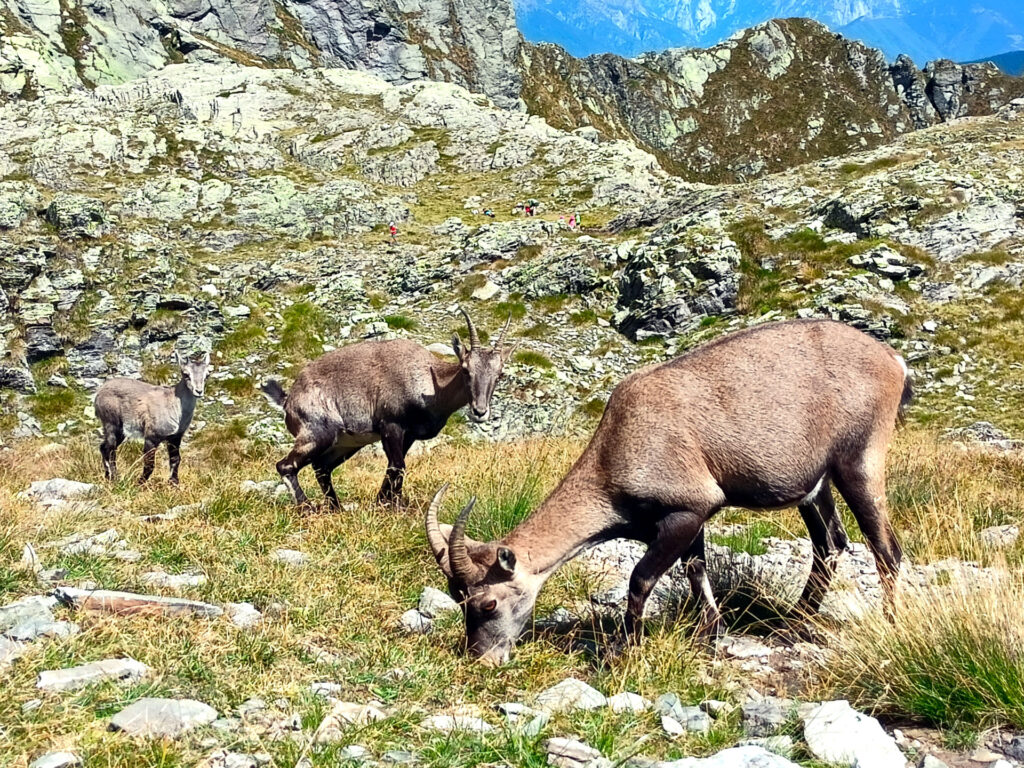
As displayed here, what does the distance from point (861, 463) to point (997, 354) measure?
18.3 metres

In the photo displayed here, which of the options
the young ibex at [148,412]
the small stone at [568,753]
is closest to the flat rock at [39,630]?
the small stone at [568,753]

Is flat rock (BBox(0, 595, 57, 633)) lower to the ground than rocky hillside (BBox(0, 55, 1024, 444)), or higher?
lower

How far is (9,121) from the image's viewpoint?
69938mm

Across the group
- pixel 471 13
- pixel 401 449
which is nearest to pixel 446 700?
pixel 401 449

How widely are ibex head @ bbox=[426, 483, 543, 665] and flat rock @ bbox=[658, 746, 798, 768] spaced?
2296mm

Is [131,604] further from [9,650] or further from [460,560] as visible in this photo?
[460,560]

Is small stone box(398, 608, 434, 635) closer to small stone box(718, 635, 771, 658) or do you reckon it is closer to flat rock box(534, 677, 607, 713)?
flat rock box(534, 677, 607, 713)

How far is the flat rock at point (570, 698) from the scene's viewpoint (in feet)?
17.3

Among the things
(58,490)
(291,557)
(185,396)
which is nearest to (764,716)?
(291,557)

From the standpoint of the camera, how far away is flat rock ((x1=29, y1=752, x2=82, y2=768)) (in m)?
3.96

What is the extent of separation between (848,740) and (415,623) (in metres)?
3.69

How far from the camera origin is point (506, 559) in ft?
21.0

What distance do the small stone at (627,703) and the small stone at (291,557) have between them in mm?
3888

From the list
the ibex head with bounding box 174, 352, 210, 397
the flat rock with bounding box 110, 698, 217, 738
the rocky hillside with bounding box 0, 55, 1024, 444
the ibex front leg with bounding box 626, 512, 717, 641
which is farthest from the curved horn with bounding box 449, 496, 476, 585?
the rocky hillside with bounding box 0, 55, 1024, 444
